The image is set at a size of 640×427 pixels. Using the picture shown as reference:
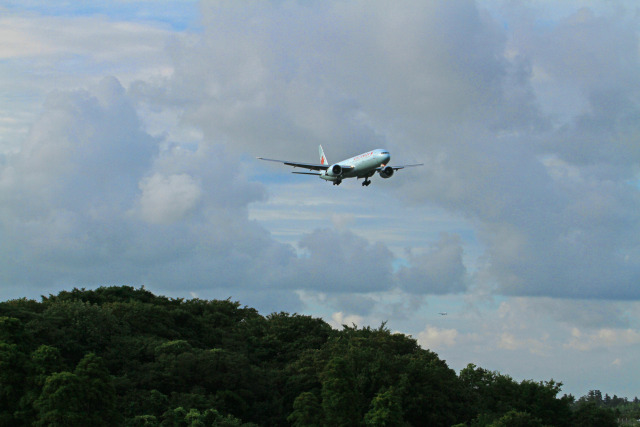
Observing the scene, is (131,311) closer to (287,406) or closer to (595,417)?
(287,406)

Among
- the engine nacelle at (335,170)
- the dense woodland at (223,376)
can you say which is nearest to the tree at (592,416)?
the dense woodland at (223,376)

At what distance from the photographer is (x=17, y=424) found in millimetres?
A: 56219

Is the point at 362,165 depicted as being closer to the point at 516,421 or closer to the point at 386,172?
the point at 386,172

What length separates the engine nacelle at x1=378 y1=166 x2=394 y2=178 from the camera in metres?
88.7

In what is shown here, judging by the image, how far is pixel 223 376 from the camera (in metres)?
75.6

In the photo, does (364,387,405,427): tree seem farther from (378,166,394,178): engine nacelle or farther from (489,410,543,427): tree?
(378,166,394,178): engine nacelle

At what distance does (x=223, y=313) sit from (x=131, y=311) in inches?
798

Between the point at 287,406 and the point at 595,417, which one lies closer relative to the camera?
the point at 287,406

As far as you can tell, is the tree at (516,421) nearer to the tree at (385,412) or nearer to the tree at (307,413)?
the tree at (385,412)

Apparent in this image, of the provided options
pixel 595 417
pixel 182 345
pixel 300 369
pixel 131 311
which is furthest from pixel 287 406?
pixel 595 417

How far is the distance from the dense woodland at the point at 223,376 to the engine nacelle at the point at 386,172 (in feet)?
58.3

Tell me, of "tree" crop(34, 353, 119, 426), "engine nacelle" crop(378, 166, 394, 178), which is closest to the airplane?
"engine nacelle" crop(378, 166, 394, 178)

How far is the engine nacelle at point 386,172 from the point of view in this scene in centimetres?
8869

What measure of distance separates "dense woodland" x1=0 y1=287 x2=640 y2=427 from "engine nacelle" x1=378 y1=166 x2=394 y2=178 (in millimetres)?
17760
